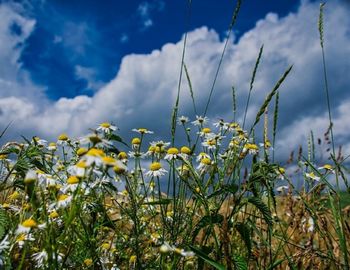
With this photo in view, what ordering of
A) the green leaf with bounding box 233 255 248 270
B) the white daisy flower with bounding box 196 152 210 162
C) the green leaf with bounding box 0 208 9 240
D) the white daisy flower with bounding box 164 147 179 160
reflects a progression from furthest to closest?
the white daisy flower with bounding box 196 152 210 162, the white daisy flower with bounding box 164 147 179 160, the green leaf with bounding box 233 255 248 270, the green leaf with bounding box 0 208 9 240

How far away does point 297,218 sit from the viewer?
2691 mm

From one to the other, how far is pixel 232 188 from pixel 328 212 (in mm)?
998

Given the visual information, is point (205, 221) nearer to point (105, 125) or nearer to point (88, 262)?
point (88, 262)

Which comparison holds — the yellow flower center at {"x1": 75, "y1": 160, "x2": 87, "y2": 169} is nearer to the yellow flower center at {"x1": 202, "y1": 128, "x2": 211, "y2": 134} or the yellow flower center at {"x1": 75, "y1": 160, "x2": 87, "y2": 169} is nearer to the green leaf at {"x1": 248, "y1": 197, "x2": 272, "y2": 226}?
Result: the green leaf at {"x1": 248, "y1": 197, "x2": 272, "y2": 226}

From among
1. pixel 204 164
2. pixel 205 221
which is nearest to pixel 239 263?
pixel 205 221

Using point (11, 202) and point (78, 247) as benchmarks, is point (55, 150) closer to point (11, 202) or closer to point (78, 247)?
point (11, 202)

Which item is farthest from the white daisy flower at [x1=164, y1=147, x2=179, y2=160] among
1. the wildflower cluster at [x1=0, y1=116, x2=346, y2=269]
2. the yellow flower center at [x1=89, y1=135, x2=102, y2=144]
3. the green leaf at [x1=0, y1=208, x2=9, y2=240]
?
the yellow flower center at [x1=89, y1=135, x2=102, y2=144]

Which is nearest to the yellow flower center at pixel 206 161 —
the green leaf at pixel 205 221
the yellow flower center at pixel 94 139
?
the green leaf at pixel 205 221

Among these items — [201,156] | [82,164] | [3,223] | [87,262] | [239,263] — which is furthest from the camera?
[201,156]

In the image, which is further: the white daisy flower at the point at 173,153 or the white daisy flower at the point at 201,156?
the white daisy flower at the point at 201,156

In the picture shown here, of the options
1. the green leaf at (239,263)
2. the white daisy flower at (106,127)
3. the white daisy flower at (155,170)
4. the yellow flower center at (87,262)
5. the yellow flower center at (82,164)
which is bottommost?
the yellow flower center at (87,262)

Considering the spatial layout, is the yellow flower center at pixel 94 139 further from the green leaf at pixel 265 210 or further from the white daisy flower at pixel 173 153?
the white daisy flower at pixel 173 153


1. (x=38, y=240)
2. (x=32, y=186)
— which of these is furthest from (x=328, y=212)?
(x=32, y=186)

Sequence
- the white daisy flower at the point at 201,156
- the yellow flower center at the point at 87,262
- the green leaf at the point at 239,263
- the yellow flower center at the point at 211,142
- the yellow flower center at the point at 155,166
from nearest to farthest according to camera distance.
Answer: the green leaf at the point at 239,263
the yellow flower center at the point at 87,262
the yellow flower center at the point at 155,166
the white daisy flower at the point at 201,156
the yellow flower center at the point at 211,142
